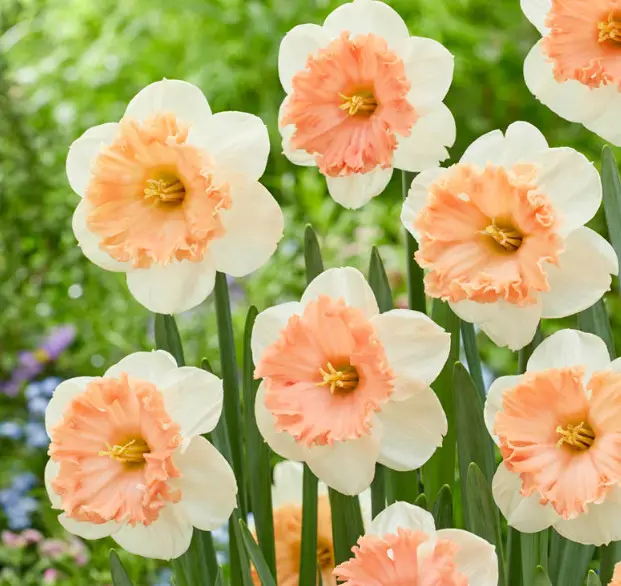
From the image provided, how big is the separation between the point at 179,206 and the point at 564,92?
0.69 feet

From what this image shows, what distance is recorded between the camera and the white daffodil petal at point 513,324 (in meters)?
0.50

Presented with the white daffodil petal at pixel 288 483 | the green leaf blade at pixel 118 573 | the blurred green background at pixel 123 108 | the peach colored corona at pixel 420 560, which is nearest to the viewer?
the peach colored corona at pixel 420 560

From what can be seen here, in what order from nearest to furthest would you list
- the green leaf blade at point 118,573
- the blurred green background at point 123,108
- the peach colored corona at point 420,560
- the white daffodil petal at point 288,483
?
the peach colored corona at point 420,560 < the green leaf blade at point 118,573 < the white daffodil petal at point 288,483 < the blurred green background at point 123,108

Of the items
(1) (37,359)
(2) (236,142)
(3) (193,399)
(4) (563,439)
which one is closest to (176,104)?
(2) (236,142)

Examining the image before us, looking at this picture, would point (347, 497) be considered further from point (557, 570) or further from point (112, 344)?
point (112, 344)

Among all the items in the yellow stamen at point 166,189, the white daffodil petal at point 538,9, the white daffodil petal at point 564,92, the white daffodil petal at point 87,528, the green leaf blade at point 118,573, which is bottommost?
the green leaf blade at point 118,573

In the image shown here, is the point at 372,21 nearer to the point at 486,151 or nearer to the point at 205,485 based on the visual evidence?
the point at 486,151

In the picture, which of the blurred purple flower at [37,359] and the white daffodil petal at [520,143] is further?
the blurred purple flower at [37,359]

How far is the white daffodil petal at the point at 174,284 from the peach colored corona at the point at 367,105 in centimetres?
8

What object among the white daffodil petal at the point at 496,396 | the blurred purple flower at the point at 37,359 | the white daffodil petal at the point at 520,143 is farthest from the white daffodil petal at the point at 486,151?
the blurred purple flower at the point at 37,359

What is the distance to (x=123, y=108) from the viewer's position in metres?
2.47

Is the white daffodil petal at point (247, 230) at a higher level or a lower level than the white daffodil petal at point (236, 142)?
lower

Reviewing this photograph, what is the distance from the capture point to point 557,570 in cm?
63

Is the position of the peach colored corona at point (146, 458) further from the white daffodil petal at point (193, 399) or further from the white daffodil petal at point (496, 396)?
the white daffodil petal at point (496, 396)
